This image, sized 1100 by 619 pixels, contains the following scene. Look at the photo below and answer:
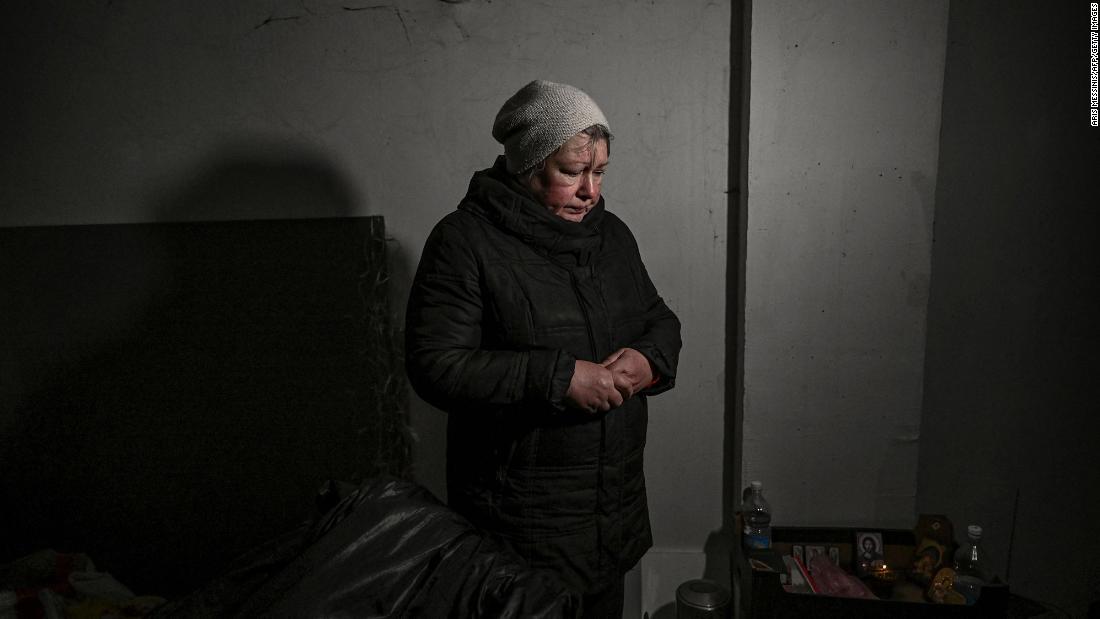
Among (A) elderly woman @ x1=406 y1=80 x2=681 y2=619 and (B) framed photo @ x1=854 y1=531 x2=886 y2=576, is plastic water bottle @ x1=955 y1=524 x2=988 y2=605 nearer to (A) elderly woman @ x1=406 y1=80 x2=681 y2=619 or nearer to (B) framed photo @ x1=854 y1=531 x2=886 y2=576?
(B) framed photo @ x1=854 y1=531 x2=886 y2=576

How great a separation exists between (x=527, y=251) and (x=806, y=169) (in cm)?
84

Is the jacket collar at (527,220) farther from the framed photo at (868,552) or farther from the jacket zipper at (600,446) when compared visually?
the framed photo at (868,552)

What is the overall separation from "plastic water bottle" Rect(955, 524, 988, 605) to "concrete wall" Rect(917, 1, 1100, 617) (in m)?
0.30

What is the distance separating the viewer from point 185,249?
5.84 ft

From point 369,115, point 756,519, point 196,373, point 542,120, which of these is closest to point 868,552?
point 756,519

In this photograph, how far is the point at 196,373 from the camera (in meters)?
1.83

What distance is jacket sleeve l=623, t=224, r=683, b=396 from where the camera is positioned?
1190mm

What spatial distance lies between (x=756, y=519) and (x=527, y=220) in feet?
3.39

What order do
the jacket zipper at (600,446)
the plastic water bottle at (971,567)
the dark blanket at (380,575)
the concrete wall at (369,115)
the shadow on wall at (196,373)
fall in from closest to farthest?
the dark blanket at (380,575) < the jacket zipper at (600,446) < the plastic water bottle at (971,567) < the concrete wall at (369,115) < the shadow on wall at (196,373)

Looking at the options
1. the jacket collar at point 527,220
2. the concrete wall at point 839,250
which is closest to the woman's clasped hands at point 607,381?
the jacket collar at point 527,220

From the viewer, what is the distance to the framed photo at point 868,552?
154cm

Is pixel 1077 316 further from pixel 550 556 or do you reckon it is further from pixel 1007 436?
pixel 550 556

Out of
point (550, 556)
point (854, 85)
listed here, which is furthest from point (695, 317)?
point (550, 556)

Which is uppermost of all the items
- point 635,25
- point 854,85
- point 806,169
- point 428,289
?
point 635,25
